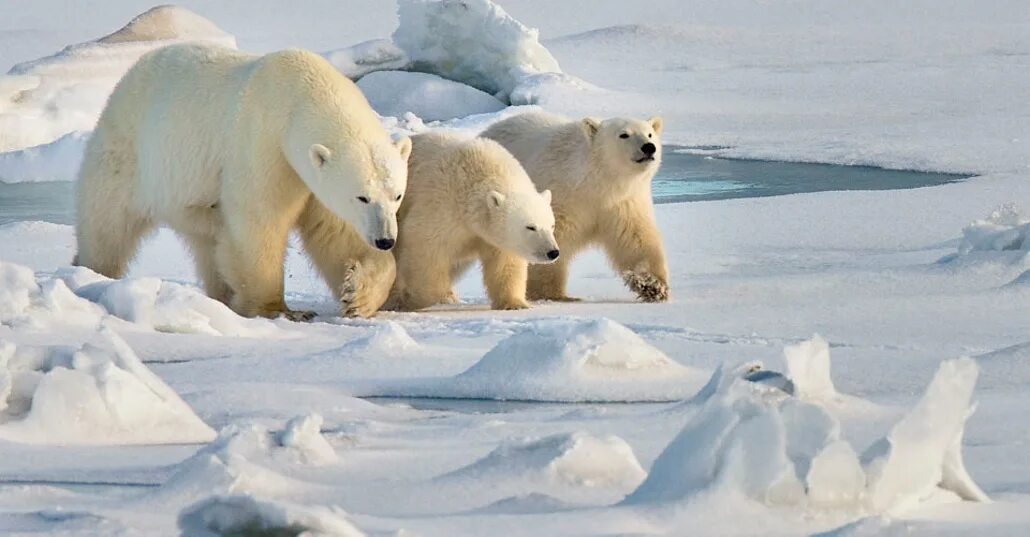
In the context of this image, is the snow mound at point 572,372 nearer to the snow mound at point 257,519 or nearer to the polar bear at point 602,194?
the snow mound at point 257,519

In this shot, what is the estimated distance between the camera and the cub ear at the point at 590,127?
6.88 m

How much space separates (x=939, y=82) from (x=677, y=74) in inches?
258

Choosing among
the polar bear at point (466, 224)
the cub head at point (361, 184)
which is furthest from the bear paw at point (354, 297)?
the polar bear at point (466, 224)

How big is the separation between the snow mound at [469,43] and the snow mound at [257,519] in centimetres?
1624

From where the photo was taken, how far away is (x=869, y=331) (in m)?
4.95

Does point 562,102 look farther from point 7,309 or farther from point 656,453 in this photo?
point 656,453

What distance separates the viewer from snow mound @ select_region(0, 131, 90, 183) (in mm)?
13766

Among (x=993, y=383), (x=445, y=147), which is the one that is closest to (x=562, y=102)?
(x=445, y=147)

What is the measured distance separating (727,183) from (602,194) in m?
5.75

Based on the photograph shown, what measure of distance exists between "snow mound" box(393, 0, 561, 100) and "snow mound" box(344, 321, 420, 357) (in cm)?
1390

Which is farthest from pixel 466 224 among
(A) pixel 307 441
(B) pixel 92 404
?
(A) pixel 307 441

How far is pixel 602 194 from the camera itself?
682 centimetres

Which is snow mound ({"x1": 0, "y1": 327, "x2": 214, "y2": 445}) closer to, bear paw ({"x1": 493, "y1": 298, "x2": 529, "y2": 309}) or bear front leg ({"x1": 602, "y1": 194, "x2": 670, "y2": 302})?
bear paw ({"x1": 493, "y1": 298, "x2": 529, "y2": 309})

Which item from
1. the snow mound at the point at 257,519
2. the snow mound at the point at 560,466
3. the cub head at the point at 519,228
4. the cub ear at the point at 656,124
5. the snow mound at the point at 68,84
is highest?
the cub ear at the point at 656,124
